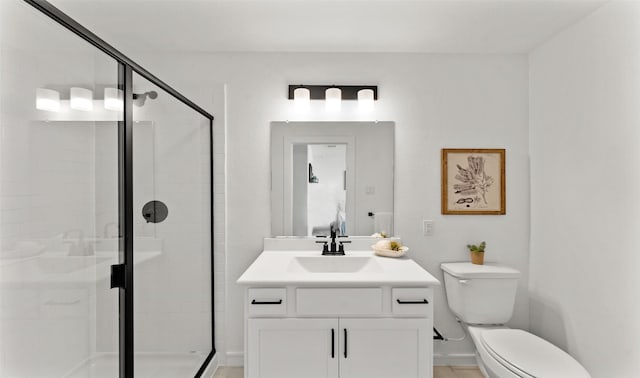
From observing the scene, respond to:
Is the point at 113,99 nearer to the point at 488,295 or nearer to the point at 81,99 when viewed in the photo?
the point at 81,99

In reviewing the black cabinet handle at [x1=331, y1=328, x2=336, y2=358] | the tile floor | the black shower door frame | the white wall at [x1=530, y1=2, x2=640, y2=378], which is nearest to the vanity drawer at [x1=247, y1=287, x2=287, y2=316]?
the black cabinet handle at [x1=331, y1=328, x2=336, y2=358]

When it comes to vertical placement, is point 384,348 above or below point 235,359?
above

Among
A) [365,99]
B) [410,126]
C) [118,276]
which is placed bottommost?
[118,276]

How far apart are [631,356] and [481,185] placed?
121cm

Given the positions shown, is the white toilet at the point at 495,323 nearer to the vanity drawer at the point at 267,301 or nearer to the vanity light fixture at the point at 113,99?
the vanity drawer at the point at 267,301

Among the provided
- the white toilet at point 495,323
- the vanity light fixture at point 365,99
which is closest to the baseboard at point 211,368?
the white toilet at point 495,323

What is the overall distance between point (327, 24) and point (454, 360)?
2372mm

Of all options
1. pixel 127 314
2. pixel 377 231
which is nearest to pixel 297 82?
pixel 377 231

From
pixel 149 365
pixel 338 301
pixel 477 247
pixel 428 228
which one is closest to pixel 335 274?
pixel 338 301

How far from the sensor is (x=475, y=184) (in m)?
2.55

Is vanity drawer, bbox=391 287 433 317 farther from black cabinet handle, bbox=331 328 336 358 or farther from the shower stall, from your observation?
the shower stall

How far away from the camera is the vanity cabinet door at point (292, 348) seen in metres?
1.79

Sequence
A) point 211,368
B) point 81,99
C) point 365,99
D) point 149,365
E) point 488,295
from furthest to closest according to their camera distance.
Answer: point 365,99 < point 211,368 < point 488,295 < point 149,365 < point 81,99

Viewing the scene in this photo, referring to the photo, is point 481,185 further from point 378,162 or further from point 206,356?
point 206,356
